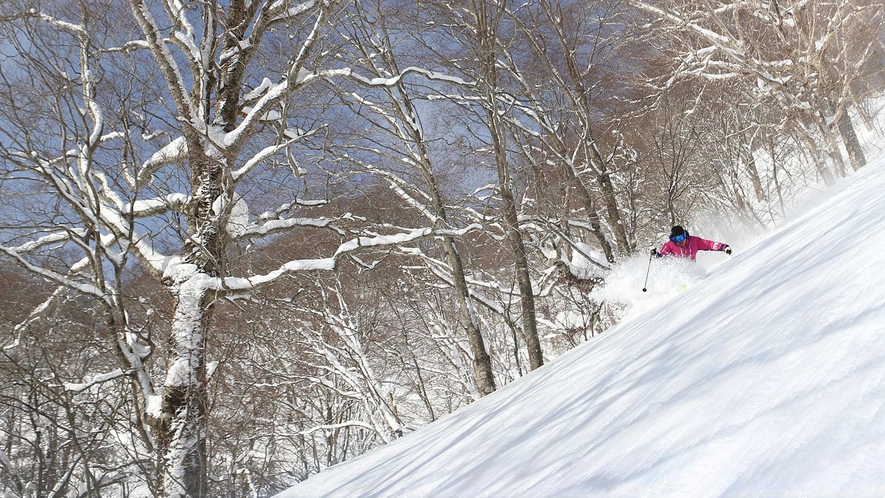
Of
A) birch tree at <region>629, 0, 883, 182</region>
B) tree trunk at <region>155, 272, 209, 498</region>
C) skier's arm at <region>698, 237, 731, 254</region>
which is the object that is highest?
birch tree at <region>629, 0, 883, 182</region>

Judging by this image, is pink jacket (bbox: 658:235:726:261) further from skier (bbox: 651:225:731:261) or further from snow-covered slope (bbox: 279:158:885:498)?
snow-covered slope (bbox: 279:158:885:498)

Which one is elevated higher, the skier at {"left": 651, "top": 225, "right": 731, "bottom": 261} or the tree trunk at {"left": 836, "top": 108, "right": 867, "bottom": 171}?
the tree trunk at {"left": 836, "top": 108, "right": 867, "bottom": 171}

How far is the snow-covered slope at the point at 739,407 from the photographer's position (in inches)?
27.9

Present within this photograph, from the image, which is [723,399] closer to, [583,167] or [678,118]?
[583,167]

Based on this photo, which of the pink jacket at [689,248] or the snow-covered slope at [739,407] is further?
the pink jacket at [689,248]

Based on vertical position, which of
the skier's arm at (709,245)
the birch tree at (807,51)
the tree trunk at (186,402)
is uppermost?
the birch tree at (807,51)

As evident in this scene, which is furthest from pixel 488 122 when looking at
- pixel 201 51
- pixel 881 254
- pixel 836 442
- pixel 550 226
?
pixel 836 442

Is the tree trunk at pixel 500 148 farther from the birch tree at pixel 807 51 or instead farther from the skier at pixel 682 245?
the birch tree at pixel 807 51

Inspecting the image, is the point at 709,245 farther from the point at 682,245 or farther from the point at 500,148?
the point at 500,148

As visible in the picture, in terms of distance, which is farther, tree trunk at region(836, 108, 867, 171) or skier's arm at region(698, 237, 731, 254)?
tree trunk at region(836, 108, 867, 171)

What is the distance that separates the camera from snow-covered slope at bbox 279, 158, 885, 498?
708mm

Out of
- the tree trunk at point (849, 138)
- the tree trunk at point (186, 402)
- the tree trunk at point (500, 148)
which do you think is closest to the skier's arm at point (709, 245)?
the tree trunk at point (500, 148)

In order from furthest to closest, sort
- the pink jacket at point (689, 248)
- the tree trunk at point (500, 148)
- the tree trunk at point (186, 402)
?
the tree trunk at point (500, 148)
the pink jacket at point (689, 248)
the tree trunk at point (186, 402)

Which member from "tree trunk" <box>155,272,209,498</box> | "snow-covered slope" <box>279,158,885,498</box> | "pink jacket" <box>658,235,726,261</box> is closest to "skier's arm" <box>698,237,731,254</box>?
"pink jacket" <box>658,235,726,261</box>
